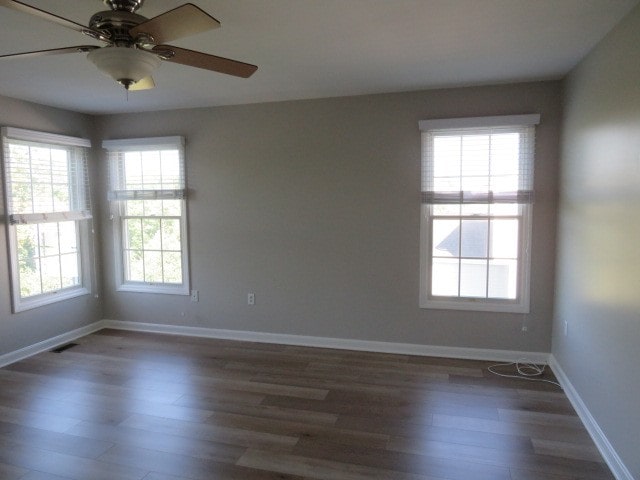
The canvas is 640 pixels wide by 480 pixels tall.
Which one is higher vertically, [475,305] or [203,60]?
[203,60]

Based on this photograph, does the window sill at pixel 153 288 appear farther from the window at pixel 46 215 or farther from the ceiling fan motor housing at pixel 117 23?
the ceiling fan motor housing at pixel 117 23

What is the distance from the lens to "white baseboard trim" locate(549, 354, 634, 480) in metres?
2.26

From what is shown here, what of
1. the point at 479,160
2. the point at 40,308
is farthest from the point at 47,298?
the point at 479,160

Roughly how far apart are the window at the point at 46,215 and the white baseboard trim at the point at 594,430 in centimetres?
473

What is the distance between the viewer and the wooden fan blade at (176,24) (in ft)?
5.20

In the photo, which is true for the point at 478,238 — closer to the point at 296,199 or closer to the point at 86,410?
the point at 296,199

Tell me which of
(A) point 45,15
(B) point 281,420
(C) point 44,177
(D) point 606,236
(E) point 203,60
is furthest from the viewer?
(C) point 44,177

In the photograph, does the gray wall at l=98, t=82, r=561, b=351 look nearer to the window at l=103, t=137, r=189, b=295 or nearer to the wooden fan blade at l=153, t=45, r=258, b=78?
the window at l=103, t=137, r=189, b=295

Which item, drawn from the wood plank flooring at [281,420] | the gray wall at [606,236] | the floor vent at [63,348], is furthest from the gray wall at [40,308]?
the gray wall at [606,236]

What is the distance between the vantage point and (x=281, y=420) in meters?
2.91

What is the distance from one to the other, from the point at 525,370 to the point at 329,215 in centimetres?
219

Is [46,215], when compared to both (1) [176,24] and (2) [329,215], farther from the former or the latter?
(1) [176,24]

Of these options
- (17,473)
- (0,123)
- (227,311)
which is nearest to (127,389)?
(17,473)

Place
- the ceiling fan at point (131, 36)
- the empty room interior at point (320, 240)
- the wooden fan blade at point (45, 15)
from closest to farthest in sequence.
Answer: the wooden fan blade at point (45, 15) < the ceiling fan at point (131, 36) < the empty room interior at point (320, 240)
